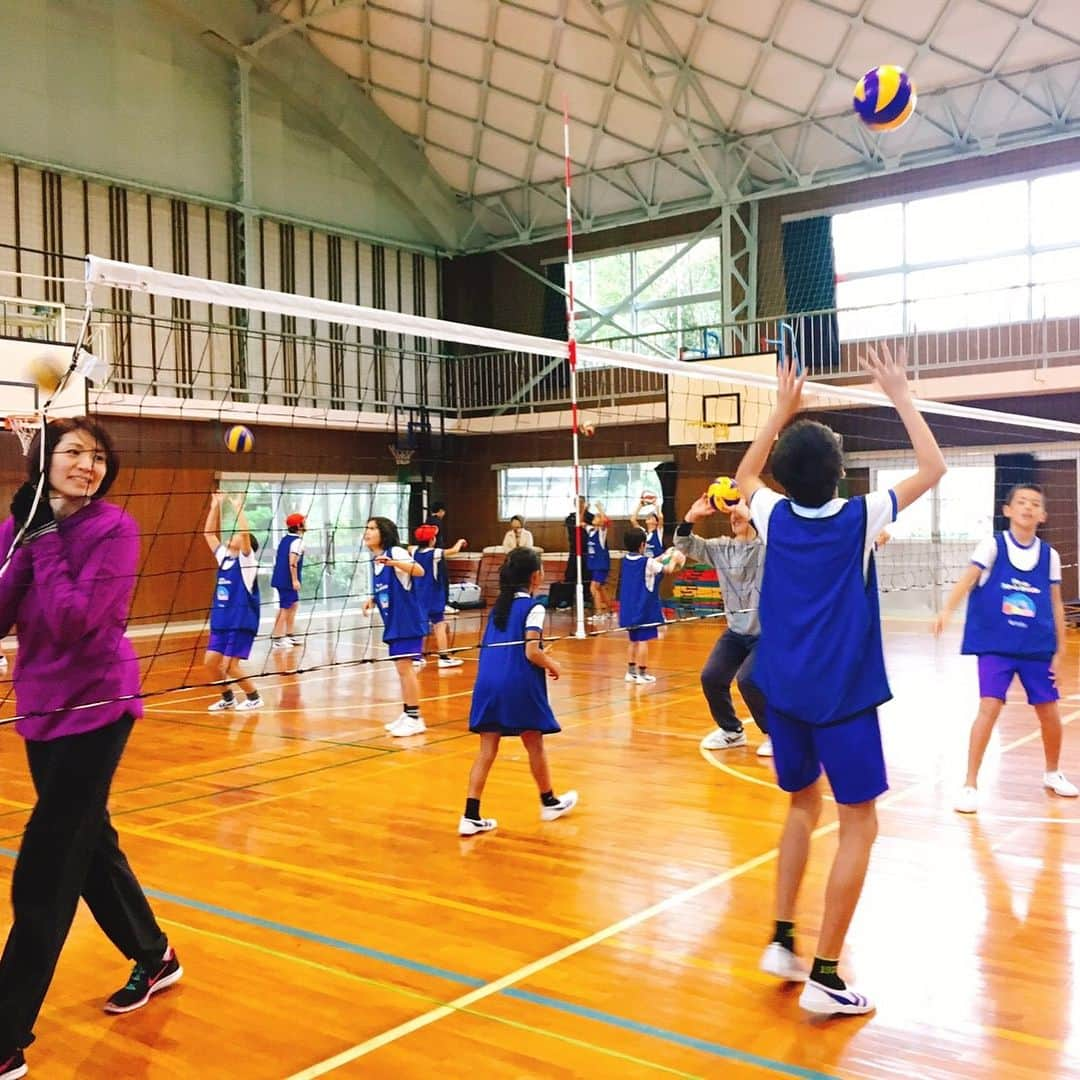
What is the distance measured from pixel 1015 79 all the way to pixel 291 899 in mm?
13881

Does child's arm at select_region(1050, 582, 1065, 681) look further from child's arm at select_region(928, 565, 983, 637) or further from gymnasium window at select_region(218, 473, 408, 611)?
gymnasium window at select_region(218, 473, 408, 611)

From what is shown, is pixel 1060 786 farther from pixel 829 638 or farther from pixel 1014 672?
pixel 829 638

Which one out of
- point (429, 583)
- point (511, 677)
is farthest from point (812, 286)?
point (511, 677)

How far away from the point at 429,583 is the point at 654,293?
30.1 ft

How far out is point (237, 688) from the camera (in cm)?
923

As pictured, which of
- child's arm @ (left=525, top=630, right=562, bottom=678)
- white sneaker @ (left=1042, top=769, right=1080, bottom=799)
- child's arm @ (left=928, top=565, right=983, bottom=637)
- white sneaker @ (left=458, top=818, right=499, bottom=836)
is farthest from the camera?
white sneaker @ (left=1042, top=769, right=1080, bottom=799)

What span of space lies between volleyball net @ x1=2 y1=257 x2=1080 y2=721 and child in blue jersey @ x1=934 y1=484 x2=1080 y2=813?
635cm

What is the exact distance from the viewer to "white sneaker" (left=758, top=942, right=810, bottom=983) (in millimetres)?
3238

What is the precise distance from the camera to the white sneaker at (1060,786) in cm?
541

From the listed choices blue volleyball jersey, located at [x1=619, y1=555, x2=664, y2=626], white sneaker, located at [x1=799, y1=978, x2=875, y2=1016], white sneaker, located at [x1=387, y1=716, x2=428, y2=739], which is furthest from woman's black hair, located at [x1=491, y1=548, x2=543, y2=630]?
blue volleyball jersey, located at [x1=619, y1=555, x2=664, y2=626]

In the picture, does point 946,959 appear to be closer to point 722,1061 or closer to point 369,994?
point 722,1061

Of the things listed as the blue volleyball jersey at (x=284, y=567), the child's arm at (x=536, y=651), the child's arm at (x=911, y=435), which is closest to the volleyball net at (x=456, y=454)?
the blue volleyball jersey at (x=284, y=567)

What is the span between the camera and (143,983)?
3254 millimetres

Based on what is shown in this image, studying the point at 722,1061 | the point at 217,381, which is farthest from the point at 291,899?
the point at 217,381
